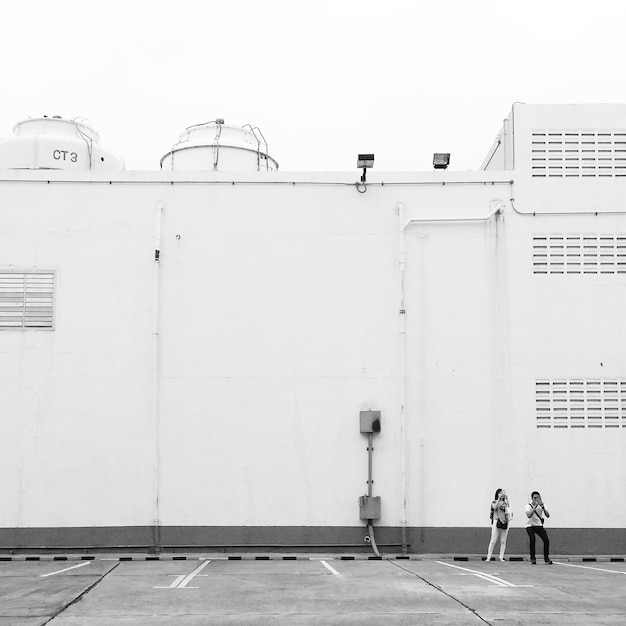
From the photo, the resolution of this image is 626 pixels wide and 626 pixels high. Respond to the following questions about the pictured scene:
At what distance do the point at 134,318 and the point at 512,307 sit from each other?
8.18m

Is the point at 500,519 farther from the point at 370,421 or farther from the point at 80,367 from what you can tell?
the point at 80,367

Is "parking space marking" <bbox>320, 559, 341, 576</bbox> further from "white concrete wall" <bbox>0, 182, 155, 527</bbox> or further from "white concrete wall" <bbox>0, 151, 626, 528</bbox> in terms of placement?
"white concrete wall" <bbox>0, 182, 155, 527</bbox>

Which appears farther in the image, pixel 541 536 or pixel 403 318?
pixel 403 318

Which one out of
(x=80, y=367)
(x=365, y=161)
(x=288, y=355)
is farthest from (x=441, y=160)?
(x=80, y=367)

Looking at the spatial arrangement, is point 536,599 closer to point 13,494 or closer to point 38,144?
point 13,494

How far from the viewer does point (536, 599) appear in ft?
38.9

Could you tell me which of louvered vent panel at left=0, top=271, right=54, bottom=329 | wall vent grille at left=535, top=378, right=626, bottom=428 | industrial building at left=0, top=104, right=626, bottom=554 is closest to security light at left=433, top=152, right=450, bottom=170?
industrial building at left=0, top=104, right=626, bottom=554

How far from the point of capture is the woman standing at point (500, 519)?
1747cm

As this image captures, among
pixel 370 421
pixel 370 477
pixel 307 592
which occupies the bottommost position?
pixel 307 592

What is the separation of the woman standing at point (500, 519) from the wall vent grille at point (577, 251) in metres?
5.10

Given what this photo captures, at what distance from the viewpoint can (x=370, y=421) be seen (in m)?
18.6

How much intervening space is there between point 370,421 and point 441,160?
19.8ft

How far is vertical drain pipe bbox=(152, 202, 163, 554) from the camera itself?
18.3m

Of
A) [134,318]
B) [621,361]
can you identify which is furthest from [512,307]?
[134,318]
